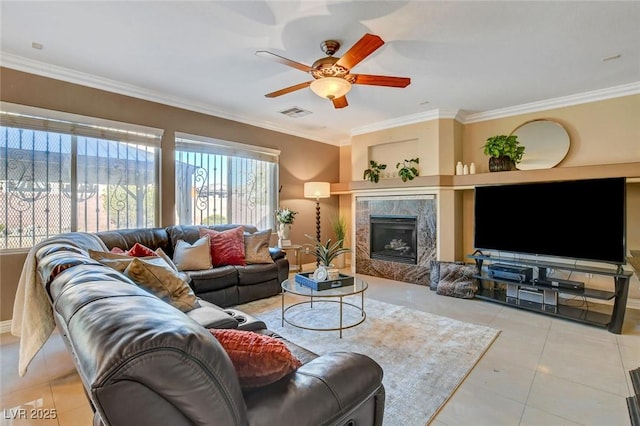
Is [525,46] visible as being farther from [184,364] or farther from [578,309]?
[184,364]

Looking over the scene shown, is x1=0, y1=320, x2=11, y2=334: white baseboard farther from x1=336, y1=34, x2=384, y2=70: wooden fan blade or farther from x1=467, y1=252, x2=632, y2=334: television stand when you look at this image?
x1=467, y1=252, x2=632, y2=334: television stand

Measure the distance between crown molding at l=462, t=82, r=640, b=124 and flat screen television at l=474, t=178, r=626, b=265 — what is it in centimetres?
131

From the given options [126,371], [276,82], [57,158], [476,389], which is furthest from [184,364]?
[57,158]

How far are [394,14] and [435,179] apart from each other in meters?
2.77

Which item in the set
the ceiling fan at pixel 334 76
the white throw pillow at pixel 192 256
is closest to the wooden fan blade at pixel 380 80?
the ceiling fan at pixel 334 76

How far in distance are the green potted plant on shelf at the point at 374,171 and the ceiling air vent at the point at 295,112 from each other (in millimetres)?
1513

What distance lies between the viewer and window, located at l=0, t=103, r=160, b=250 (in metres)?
2.99

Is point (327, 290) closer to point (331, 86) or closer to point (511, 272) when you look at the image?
point (331, 86)

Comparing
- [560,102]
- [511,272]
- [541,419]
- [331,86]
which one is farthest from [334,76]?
[560,102]

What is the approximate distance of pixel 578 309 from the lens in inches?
136

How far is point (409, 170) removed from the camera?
15.9 feet

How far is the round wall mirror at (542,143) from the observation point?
4.10 m

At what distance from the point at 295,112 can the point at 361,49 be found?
257cm

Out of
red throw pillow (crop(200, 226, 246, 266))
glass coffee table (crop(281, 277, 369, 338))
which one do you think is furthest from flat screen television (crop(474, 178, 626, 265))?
red throw pillow (crop(200, 226, 246, 266))
